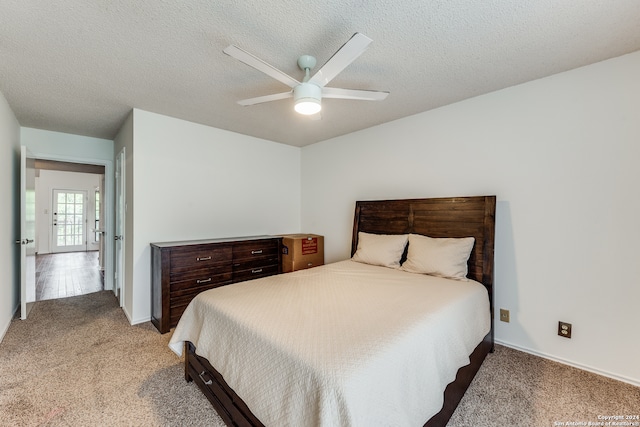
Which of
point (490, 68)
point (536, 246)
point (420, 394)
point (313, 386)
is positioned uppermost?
point (490, 68)

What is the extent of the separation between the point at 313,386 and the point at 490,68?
2529 mm

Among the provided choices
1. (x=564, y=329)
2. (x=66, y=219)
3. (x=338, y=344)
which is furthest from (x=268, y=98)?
(x=66, y=219)

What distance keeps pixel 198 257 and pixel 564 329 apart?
348 centimetres

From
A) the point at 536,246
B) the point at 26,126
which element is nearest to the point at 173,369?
the point at 536,246

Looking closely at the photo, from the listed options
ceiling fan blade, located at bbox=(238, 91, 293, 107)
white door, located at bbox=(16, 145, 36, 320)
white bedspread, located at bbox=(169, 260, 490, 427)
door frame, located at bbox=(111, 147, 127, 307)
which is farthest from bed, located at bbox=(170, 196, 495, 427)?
white door, located at bbox=(16, 145, 36, 320)

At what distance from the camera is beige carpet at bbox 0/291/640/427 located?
1.67 m

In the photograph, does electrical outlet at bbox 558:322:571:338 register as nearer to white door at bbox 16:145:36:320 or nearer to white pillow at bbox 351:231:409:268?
white pillow at bbox 351:231:409:268

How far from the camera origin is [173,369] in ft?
7.13

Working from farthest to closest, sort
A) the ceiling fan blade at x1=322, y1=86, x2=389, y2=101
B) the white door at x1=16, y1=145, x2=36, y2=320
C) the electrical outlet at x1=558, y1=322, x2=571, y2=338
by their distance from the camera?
the white door at x1=16, y1=145, x2=36, y2=320 → the electrical outlet at x1=558, y1=322, x2=571, y2=338 → the ceiling fan blade at x1=322, y1=86, x2=389, y2=101

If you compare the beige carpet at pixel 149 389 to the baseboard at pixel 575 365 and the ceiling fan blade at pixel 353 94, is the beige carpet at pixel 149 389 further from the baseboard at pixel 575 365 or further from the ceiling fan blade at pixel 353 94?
the ceiling fan blade at pixel 353 94

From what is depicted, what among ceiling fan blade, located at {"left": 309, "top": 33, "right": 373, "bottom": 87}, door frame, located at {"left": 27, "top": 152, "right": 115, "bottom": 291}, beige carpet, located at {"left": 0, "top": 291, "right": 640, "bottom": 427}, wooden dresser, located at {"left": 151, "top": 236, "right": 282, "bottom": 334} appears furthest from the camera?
door frame, located at {"left": 27, "top": 152, "right": 115, "bottom": 291}

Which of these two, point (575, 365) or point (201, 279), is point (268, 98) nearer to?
point (201, 279)

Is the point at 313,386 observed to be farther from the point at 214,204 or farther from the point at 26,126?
the point at 26,126

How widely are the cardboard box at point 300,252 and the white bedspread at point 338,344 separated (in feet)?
5.01
